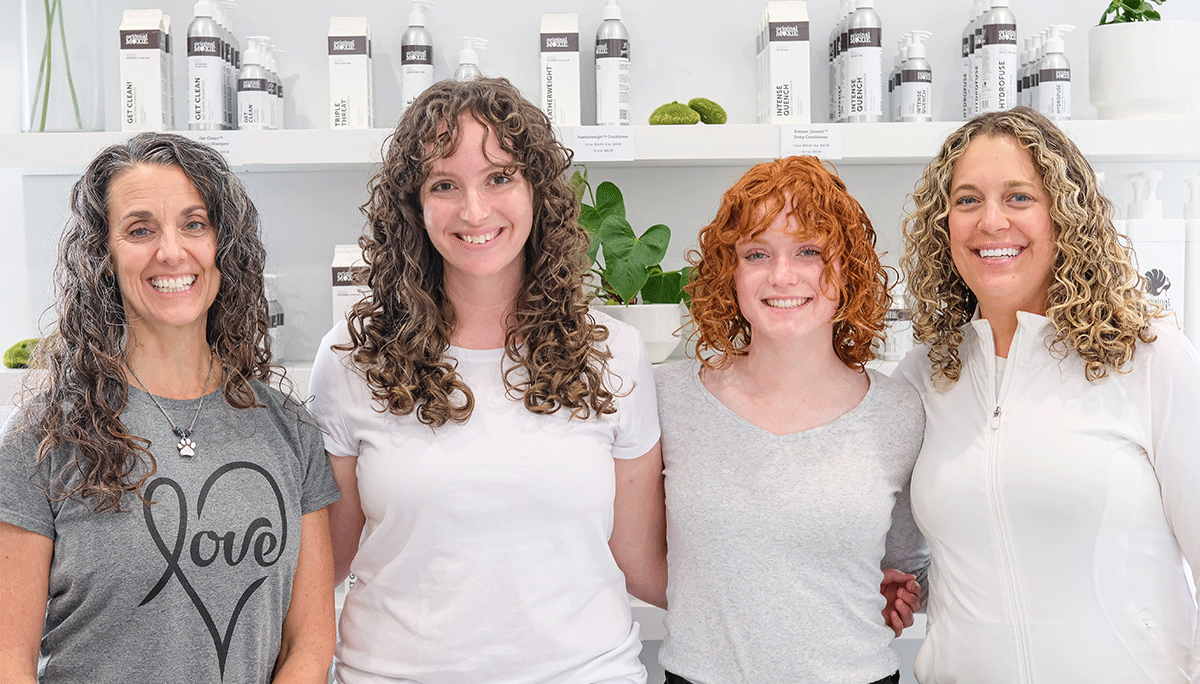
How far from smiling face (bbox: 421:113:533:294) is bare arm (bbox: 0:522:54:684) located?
0.54 m

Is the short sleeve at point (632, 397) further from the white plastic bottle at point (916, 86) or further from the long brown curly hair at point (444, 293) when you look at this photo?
the white plastic bottle at point (916, 86)

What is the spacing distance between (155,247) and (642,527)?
2.32 feet

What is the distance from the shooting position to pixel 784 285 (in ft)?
3.81

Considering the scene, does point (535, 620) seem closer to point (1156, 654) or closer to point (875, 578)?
point (875, 578)

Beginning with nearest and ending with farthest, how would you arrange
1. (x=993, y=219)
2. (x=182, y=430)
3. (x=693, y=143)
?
(x=182, y=430) → (x=993, y=219) → (x=693, y=143)

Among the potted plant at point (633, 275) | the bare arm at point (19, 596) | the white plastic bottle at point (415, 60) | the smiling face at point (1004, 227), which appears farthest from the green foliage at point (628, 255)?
the bare arm at point (19, 596)

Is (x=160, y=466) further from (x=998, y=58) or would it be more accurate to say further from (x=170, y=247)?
(x=998, y=58)

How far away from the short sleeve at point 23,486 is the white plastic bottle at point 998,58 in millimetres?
1499

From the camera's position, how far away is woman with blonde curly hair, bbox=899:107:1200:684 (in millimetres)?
1042

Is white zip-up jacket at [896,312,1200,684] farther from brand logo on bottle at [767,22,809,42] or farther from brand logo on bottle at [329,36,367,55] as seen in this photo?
brand logo on bottle at [329,36,367,55]

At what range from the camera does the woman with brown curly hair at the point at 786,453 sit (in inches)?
44.1

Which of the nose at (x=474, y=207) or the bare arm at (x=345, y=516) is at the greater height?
the nose at (x=474, y=207)

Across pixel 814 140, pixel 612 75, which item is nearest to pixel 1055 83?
pixel 814 140

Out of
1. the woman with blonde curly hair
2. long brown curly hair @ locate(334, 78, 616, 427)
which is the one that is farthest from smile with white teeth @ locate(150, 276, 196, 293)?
the woman with blonde curly hair
